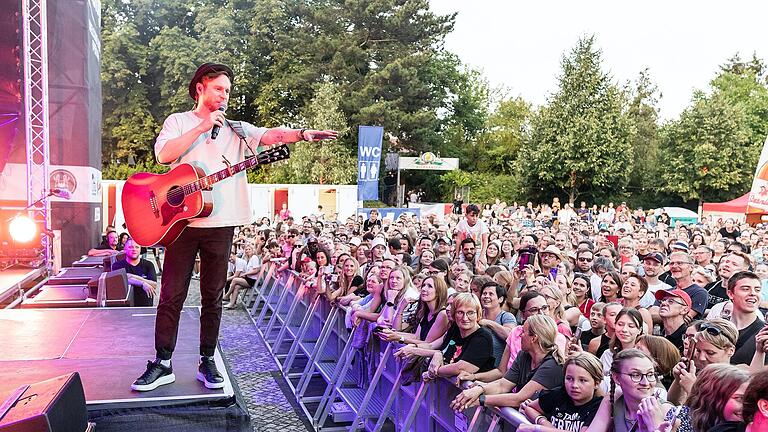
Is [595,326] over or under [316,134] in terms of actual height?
under

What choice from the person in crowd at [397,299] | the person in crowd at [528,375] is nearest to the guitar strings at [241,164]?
the person in crowd at [528,375]

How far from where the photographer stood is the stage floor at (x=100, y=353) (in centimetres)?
323

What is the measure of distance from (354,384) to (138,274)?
3879 mm

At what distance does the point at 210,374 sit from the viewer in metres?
3.39

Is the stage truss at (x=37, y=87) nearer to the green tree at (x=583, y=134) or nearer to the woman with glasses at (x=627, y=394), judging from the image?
the woman with glasses at (x=627, y=394)

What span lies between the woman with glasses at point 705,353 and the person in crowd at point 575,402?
394mm

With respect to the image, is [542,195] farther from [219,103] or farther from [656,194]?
[219,103]

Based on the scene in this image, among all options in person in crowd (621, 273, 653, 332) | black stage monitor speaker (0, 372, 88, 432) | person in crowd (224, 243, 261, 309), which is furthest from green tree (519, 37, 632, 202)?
black stage monitor speaker (0, 372, 88, 432)

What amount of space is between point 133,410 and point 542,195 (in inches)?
1386

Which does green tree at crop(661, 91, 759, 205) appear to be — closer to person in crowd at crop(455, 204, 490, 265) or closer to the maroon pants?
person in crowd at crop(455, 204, 490, 265)

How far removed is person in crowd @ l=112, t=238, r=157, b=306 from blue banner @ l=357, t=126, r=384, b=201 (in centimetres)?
778

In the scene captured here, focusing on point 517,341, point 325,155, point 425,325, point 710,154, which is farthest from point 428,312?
point 710,154

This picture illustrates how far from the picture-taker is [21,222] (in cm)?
982

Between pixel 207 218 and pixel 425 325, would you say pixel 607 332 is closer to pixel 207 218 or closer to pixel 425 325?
pixel 425 325
